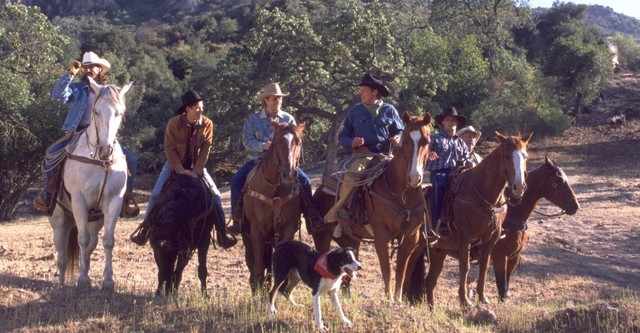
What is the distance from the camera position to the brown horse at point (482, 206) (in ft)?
32.4

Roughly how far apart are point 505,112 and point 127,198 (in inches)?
1062

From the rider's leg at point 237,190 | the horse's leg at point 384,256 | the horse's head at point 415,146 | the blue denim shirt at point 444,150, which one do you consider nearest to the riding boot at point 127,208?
the rider's leg at point 237,190

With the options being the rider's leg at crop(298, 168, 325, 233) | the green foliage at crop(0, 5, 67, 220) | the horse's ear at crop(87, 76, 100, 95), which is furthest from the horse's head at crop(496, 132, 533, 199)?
the green foliage at crop(0, 5, 67, 220)

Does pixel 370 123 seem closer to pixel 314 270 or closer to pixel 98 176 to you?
pixel 314 270

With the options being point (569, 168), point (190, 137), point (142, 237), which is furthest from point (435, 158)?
point (569, 168)

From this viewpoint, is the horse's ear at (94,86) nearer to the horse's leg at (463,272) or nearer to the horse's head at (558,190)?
the horse's leg at (463,272)

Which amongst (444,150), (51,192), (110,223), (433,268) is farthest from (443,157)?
(51,192)

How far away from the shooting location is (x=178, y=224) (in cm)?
928

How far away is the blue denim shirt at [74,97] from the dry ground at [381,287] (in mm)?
2092

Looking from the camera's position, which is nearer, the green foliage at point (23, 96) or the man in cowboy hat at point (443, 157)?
the man in cowboy hat at point (443, 157)

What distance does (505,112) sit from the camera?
34.2m

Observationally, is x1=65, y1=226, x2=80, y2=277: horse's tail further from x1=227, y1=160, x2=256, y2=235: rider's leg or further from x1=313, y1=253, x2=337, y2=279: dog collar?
x1=313, y1=253, x2=337, y2=279: dog collar

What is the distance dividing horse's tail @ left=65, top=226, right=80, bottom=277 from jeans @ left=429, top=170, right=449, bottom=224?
5.07m

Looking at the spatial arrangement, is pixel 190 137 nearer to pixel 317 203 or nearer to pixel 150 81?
pixel 317 203
